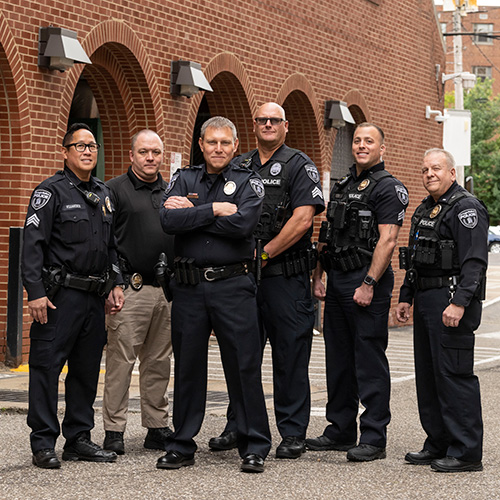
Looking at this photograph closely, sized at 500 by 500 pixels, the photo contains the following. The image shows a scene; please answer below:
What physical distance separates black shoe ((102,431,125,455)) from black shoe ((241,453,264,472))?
0.88 metres

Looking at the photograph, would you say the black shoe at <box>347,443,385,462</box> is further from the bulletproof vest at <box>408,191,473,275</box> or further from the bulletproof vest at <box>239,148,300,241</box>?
the bulletproof vest at <box>239,148,300,241</box>

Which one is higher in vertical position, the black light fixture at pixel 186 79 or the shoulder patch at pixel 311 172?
the black light fixture at pixel 186 79

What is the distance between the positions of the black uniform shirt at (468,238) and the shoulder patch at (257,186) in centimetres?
114

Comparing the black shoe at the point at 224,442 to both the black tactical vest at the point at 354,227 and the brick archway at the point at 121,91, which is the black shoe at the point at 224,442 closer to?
the black tactical vest at the point at 354,227

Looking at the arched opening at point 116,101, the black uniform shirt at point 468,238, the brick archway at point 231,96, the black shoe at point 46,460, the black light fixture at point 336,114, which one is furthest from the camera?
the black light fixture at point 336,114

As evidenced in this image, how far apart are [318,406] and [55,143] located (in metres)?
3.92

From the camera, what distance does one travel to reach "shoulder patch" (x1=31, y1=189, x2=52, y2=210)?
22.7ft

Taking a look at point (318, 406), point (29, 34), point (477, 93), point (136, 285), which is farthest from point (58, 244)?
point (477, 93)

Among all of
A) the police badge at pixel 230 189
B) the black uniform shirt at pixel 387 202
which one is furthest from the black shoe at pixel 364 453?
the police badge at pixel 230 189

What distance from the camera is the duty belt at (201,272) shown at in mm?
6918

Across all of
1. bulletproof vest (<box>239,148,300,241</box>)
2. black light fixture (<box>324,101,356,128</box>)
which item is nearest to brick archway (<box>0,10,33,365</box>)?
bulletproof vest (<box>239,148,300,241</box>)

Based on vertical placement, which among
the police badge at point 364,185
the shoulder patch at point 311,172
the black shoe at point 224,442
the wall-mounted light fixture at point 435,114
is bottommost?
the black shoe at point 224,442

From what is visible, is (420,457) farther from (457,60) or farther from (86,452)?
(457,60)

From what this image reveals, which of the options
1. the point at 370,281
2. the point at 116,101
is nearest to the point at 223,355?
the point at 370,281
